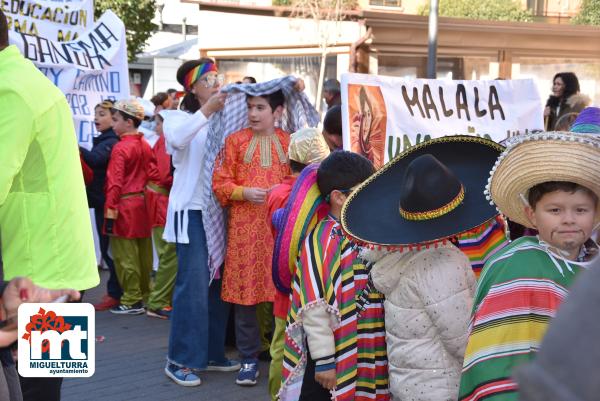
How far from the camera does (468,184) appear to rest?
351 cm

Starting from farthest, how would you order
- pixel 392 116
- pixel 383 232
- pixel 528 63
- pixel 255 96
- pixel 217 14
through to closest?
pixel 217 14
pixel 528 63
pixel 392 116
pixel 255 96
pixel 383 232

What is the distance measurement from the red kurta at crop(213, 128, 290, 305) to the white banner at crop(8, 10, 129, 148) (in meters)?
4.19

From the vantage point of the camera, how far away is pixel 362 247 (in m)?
3.70


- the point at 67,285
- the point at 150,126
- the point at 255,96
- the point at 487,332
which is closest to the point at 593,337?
the point at 487,332

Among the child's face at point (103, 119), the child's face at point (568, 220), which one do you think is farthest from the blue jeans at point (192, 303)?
the child's face at point (568, 220)

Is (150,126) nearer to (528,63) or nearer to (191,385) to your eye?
(191,385)

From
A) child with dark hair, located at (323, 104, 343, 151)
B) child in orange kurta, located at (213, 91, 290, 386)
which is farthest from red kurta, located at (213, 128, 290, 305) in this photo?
→ child with dark hair, located at (323, 104, 343, 151)

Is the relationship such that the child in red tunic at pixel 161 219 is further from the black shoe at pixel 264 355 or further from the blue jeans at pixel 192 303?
the blue jeans at pixel 192 303

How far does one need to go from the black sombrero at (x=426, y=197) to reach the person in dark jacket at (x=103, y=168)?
529cm

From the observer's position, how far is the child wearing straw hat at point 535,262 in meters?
2.50

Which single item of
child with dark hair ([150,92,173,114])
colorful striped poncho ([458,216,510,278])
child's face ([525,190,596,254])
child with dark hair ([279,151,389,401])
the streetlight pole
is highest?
the streetlight pole

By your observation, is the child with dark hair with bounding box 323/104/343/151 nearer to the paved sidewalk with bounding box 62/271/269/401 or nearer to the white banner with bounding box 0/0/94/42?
the paved sidewalk with bounding box 62/271/269/401

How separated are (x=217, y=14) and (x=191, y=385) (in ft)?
58.3

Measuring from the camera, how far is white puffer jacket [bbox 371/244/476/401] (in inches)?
126
